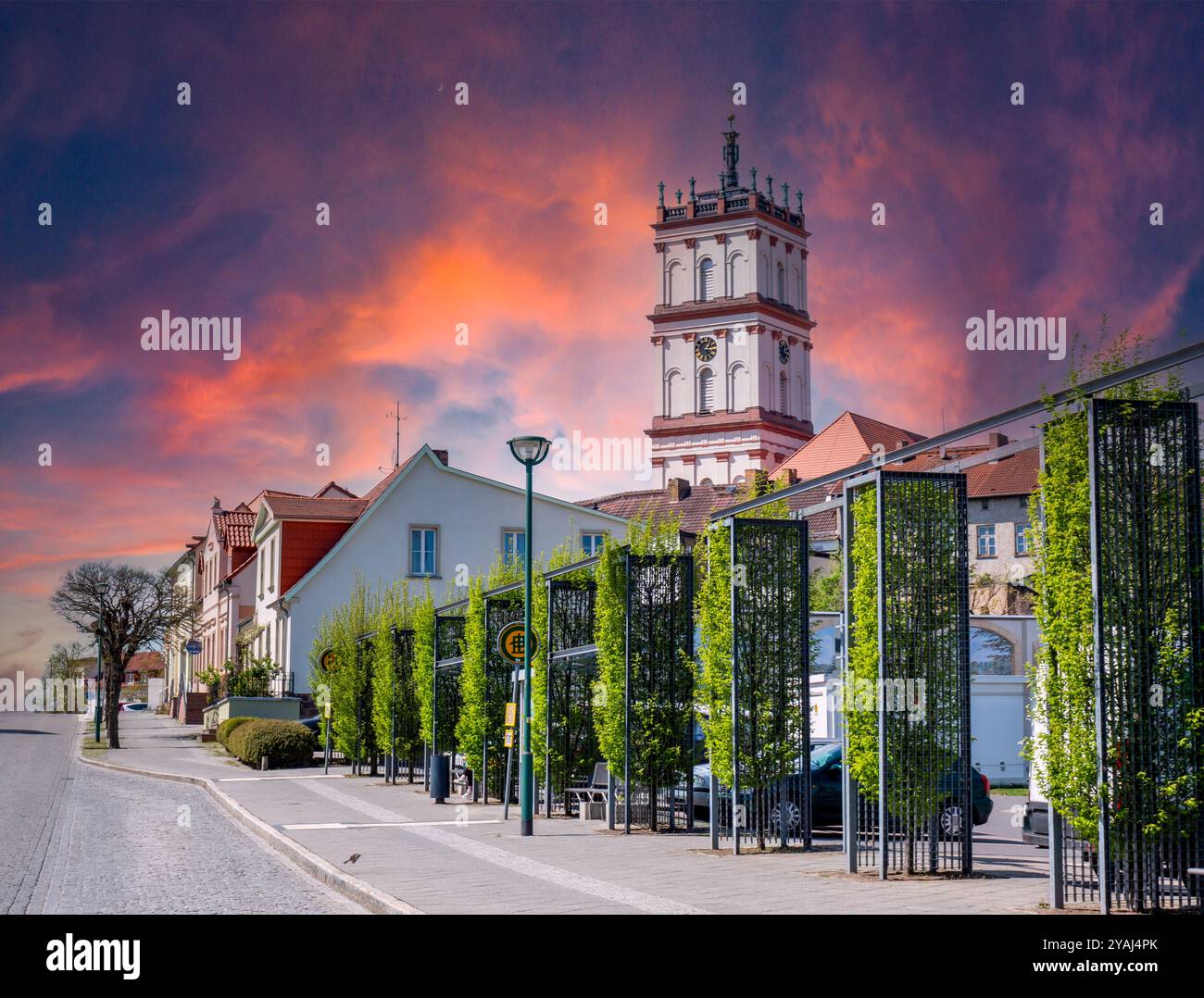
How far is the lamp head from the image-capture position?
20.0m

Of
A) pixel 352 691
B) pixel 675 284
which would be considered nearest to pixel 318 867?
pixel 352 691

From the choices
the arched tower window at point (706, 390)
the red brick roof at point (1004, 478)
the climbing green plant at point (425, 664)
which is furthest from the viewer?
the arched tower window at point (706, 390)

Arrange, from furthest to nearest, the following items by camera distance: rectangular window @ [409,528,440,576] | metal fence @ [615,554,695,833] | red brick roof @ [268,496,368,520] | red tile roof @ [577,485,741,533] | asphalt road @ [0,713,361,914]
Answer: red tile roof @ [577,485,741,533] → red brick roof @ [268,496,368,520] → rectangular window @ [409,528,440,576] → metal fence @ [615,554,695,833] → asphalt road @ [0,713,361,914]

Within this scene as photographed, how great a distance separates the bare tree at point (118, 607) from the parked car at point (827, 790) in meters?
30.4

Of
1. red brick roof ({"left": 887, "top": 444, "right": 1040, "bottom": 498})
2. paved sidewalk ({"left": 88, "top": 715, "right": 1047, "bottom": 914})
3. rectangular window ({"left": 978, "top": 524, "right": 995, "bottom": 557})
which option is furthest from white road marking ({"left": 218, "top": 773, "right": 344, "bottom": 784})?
rectangular window ({"left": 978, "top": 524, "right": 995, "bottom": 557})

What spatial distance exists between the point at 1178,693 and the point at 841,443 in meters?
84.2

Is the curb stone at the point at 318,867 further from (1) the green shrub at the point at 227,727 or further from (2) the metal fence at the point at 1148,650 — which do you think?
(1) the green shrub at the point at 227,727

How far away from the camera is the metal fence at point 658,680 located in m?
20.8

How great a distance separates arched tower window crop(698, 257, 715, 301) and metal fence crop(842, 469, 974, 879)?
104268 millimetres

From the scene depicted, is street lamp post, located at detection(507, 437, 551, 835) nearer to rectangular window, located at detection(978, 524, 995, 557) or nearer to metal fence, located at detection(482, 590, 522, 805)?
metal fence, located at detection(482, 590, 522, 805)

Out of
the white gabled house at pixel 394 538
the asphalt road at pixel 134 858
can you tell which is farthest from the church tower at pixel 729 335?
the asphalt road at pixel 134 858
